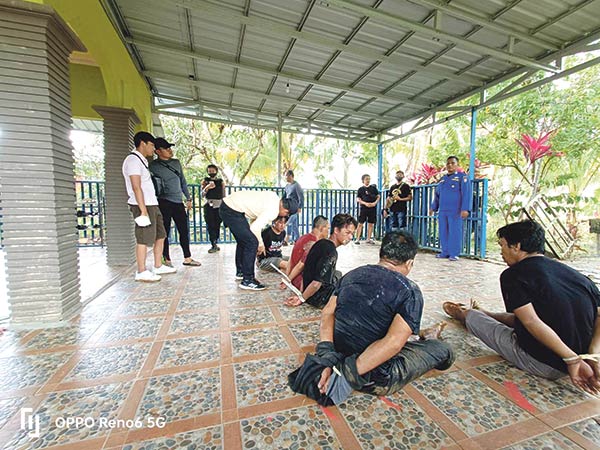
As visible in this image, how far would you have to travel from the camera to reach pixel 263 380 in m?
1.53

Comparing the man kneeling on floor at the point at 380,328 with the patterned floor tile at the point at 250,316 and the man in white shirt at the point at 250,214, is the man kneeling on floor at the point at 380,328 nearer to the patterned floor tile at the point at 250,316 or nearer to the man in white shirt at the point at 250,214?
the patterned floor tile at the point at 250,316

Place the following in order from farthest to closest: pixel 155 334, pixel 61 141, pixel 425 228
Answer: pixel 425 228, pixel 61 141, pixel 155 334

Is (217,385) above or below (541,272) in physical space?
below

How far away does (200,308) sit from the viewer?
2576mm

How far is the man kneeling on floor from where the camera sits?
131cm

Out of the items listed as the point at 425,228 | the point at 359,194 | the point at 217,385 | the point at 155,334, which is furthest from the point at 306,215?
the point at 217,385

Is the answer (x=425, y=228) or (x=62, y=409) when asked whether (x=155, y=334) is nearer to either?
(x=62, y=409)

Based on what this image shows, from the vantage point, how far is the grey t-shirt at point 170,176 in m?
3.74

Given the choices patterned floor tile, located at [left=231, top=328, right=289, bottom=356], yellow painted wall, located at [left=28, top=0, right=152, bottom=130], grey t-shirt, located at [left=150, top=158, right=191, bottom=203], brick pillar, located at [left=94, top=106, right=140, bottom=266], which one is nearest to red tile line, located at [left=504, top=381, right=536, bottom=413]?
patterned floor tile, located at [left=231, top=328, right=289, bottom=356]

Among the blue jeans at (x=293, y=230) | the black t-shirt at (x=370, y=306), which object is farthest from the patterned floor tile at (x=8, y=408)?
the blue jeans at (x=293, y=230)

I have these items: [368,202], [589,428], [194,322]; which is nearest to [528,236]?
[589,428]

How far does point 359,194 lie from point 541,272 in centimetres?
607

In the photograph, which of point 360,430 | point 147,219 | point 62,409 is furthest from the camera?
point 147,219

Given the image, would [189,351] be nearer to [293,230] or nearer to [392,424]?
[392,424]
